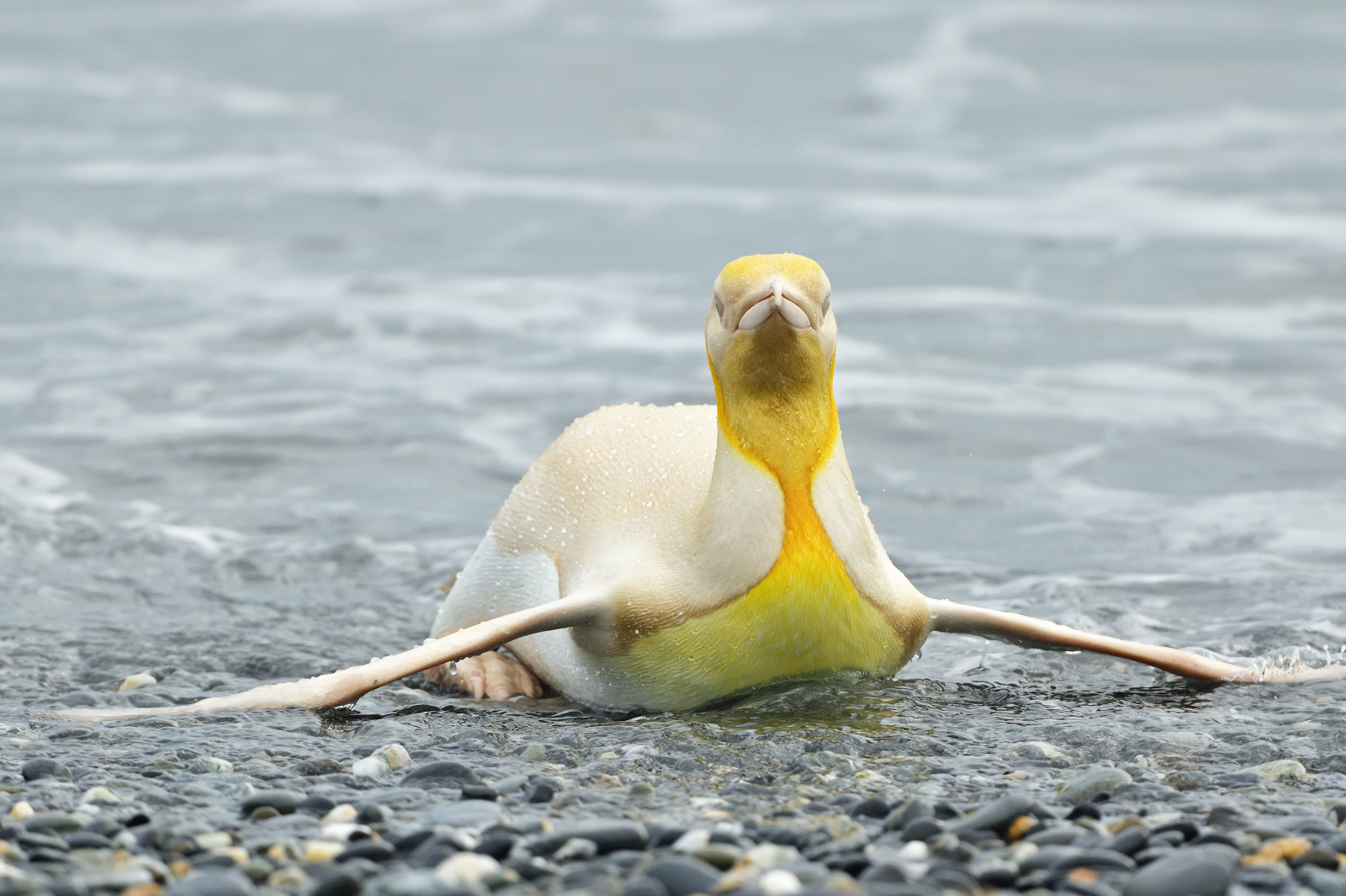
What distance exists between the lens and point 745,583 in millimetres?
5254

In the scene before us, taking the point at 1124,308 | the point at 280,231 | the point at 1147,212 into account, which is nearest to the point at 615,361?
the point at 1124,308

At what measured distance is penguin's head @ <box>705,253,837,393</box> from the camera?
16.5 feet

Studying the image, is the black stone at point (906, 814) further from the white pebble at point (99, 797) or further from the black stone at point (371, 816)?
the white pebble at point (99, 797)

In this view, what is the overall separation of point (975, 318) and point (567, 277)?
3.67 meters

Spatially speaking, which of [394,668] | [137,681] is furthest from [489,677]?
[137,681]

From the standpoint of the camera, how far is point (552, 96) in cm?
2264

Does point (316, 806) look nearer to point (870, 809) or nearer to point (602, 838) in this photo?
point (602, 838)

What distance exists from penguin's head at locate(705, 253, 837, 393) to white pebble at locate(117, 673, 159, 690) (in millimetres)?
2402

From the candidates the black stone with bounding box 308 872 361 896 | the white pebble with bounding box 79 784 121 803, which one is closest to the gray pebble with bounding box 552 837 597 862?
the black stone with bounding box 308 872 361 896

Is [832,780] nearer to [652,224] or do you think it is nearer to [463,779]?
[463,779]

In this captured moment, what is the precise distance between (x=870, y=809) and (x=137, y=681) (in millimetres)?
2996

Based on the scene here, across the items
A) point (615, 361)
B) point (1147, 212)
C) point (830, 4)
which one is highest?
point (830, 4)

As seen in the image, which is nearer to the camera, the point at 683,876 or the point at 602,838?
the point at 683,876

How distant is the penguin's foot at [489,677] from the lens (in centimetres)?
608
